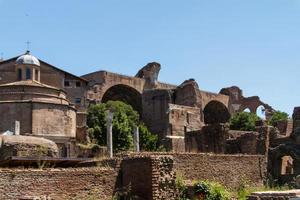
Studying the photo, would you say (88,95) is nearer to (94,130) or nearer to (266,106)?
(94,130)

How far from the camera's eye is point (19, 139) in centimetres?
1878

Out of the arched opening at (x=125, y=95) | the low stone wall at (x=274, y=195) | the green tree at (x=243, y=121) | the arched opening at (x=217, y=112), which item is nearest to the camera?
the low stone wall at (x=274, y=195)

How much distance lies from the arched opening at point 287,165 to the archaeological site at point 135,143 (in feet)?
0.21

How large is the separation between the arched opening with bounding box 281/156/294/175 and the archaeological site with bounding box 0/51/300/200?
0.06 m

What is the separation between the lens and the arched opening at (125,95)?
67.5m

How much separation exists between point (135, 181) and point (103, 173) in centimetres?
88

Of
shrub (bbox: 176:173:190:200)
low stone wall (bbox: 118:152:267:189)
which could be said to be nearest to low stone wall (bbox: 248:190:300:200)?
shrub (bbox: 176:173:190:200)

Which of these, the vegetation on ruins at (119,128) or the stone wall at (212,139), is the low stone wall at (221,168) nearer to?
the stone wall at (212,139)

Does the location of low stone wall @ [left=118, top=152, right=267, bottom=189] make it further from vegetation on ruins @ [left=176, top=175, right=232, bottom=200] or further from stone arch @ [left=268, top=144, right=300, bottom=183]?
stone arch @ [left=268, top=144, right=300, bottom=183]

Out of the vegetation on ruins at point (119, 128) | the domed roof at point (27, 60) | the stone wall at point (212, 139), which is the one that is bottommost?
the stone wall at point (212, 139)

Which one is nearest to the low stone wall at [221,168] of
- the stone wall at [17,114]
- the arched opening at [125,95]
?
A: the stone wall at [17,114]

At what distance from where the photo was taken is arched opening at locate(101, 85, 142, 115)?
67.5 meters

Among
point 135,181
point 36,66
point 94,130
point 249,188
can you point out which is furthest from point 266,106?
point 135,181

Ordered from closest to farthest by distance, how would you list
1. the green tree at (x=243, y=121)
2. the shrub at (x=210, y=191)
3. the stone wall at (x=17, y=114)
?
the shrub at (x=210, y=191) → the stone wall at (x=17, y=114) → the green tree at (x=243, y=121)
